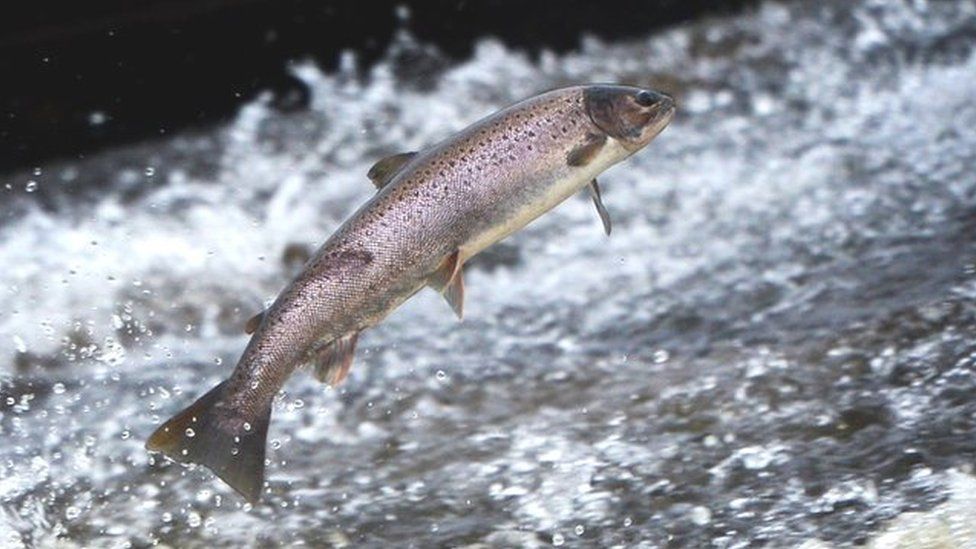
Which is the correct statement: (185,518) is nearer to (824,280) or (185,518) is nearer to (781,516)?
(781,516)

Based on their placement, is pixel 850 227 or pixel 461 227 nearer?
pixel 461 227

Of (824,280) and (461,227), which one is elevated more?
(824,280)

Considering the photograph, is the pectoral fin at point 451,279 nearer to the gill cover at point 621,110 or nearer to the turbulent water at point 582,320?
the gill cover at point 621,110

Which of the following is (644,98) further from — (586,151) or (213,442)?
(213,442)

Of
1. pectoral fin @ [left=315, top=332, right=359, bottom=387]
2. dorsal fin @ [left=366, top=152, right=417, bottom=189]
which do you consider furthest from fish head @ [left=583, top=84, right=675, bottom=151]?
pectoral fin @ [left=315, top=332, right=359, bottom=387]

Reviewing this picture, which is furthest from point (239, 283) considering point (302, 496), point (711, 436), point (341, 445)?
point (711, 436)

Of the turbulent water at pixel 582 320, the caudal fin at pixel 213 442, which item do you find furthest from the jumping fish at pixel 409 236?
the turbulent water at pixel 582 320

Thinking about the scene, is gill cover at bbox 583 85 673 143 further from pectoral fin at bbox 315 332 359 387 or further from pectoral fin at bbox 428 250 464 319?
pectoral fin at bbox 315 332 359 387
